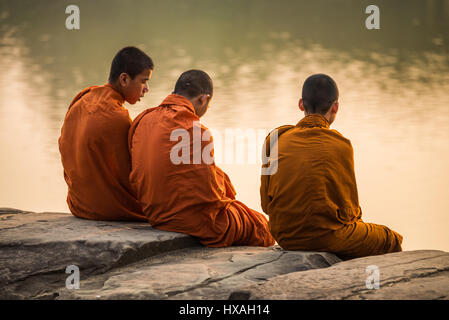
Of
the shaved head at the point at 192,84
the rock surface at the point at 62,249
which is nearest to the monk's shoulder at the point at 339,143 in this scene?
the shaved head at the point at 192,84

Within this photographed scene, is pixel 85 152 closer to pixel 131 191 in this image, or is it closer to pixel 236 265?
pixel 131 191

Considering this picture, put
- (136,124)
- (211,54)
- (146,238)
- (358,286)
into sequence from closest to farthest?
1. (358,286)
2. (146,238)
3. (136,124)
4. (211,54)

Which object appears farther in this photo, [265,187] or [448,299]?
[265,187]

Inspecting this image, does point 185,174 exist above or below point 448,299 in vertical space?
above

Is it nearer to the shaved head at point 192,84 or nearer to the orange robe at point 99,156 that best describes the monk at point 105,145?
the orange robe at point 99,156

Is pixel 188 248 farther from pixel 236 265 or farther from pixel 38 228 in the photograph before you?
pixel 38 228

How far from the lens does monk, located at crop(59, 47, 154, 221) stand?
2.99 metres

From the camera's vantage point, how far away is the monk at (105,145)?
299 cm

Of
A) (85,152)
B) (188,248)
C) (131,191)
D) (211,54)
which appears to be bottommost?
(188,248)

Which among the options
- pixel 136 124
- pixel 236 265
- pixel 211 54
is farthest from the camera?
pixel 211 54

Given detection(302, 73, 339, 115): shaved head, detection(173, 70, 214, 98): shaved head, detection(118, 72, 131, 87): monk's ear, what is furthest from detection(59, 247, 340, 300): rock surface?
detection(118, 72, 131, 87): monk's ear
